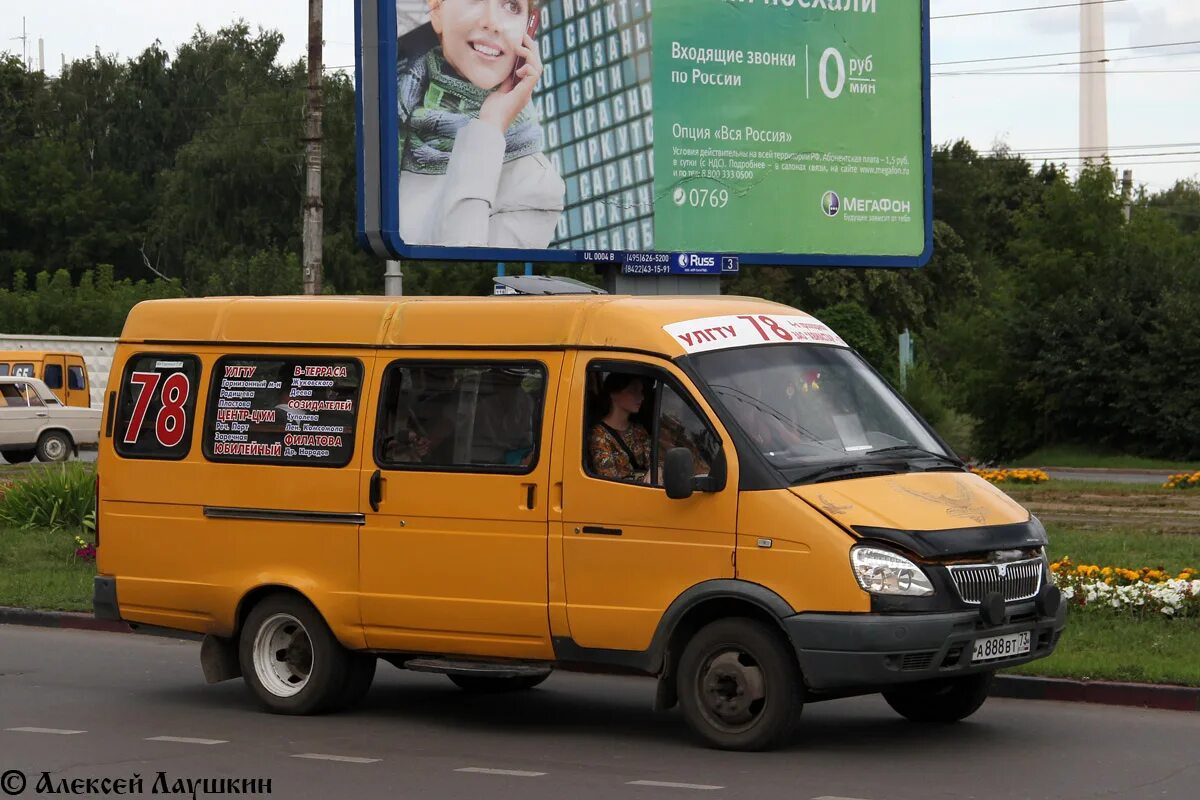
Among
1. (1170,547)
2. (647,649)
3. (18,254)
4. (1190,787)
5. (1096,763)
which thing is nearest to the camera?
(1190,787)

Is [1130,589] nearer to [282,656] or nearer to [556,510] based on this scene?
[556,510]

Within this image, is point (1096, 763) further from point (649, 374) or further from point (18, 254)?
point (18, 254)

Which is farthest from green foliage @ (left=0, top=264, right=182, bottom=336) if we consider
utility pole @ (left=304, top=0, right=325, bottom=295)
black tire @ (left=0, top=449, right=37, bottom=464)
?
utility pole @ (left=304, top=0, right=325, bottom=295)

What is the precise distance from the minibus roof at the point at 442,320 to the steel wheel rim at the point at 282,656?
170 cm

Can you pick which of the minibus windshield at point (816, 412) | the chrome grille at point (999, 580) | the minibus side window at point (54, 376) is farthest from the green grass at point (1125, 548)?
the minibus side window at point (54, 376)

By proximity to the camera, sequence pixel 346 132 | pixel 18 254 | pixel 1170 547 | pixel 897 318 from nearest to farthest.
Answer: pixel 1170 547, pixel 897 318, pixel 346 132, pixel 18 254

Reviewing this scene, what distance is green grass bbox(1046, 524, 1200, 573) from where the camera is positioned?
15.8m

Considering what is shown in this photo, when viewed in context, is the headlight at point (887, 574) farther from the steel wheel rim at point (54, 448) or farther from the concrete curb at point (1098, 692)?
the steel wheel rim at point (54, 448)

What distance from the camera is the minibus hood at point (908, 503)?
9234 mm

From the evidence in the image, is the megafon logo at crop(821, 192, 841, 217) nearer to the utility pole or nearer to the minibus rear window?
the utility pole

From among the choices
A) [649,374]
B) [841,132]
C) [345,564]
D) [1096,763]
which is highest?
[841,132]

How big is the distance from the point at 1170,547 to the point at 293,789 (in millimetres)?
10753

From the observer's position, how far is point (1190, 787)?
8.52 meters

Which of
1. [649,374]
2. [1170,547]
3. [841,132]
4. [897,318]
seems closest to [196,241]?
[897,318]
